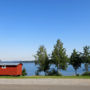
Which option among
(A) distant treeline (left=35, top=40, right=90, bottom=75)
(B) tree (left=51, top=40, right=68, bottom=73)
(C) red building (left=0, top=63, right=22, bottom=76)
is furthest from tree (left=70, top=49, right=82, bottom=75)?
(C) red building (left=0, top=63, right=22, bottom=76)

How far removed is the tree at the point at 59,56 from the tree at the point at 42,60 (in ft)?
9.38

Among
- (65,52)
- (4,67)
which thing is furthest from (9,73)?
(65,52)

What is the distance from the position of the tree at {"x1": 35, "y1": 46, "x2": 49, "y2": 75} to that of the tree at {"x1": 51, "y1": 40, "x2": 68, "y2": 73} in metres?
2.86

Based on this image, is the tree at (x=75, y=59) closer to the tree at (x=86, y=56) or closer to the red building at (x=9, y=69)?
the tree at (x=86, y=56)

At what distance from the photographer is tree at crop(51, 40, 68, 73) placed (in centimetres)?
2642

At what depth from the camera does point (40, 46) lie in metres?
30.2

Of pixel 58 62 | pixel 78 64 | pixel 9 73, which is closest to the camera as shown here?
pixel 9 73

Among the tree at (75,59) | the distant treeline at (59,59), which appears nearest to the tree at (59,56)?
the distant treeline at (59,59)

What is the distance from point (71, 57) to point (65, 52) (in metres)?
2.57

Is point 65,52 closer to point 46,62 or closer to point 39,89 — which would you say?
point 46,62

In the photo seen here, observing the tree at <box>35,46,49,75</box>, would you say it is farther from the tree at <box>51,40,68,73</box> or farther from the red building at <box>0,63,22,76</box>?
the red building at <box>0,63,22,76</box>

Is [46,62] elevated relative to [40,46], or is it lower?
lower

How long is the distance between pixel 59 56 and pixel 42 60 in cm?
443

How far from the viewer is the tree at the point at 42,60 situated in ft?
95.5
